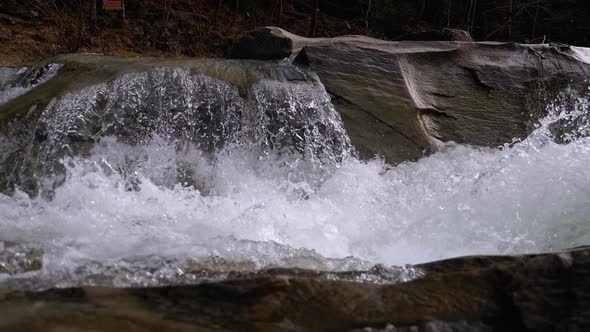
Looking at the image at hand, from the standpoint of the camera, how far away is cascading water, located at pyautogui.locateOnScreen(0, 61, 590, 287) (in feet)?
7.67

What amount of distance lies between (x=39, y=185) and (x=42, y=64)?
153 cm

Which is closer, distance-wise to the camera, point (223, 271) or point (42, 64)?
point (223, 271)

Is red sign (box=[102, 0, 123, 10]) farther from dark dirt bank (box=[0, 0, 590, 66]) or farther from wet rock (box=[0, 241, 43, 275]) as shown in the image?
wet rock (box=[0, 241, 43, 275])

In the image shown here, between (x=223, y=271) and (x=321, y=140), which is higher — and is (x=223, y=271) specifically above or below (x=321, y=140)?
below

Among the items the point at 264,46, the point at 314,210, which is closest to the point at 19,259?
the point at 314,210

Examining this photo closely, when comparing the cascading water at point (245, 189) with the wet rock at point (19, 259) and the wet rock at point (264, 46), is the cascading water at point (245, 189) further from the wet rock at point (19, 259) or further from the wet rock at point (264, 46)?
the wet rock at point (264, 46)

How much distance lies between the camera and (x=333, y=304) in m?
1.84

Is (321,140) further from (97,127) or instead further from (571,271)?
(571,271)

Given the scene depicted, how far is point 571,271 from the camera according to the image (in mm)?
1843

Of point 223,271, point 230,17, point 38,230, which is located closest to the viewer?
point 223,271

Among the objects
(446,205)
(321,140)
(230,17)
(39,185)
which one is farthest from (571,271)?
(230,17)

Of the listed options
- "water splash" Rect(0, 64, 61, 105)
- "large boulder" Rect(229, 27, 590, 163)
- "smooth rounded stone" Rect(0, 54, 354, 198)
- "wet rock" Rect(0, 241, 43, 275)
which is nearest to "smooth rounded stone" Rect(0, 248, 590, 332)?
"wet rock" Rect(0, 241, 43, 275)

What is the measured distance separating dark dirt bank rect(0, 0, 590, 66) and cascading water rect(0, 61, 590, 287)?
12.3ft

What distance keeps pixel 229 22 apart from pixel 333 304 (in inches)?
338
